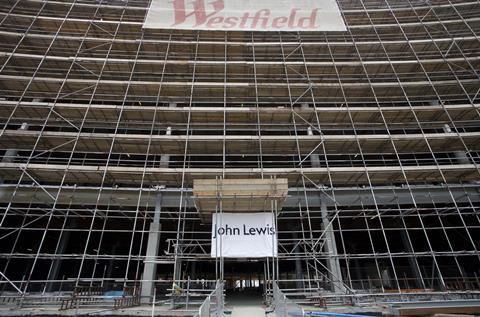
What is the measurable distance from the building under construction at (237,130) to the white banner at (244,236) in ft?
1.96

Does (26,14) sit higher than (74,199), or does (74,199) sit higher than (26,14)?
(26,14)

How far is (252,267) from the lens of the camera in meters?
22.6

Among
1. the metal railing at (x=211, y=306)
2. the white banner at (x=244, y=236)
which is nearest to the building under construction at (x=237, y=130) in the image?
the white banner at (x=244, y=236)

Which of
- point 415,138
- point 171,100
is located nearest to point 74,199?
point 171,100

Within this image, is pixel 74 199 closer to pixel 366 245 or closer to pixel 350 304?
pixel 350 304

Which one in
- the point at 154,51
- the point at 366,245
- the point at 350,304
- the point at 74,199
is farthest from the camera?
the point at 366,245

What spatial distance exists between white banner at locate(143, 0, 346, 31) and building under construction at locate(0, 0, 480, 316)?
3.48 ft

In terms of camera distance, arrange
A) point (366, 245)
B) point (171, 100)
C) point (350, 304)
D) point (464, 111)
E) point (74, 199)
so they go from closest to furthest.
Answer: point (350, 304) → point (74, 199) → point (464, 111) → point (171, 100) → point (366, 245)

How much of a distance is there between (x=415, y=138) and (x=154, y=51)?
602 inches

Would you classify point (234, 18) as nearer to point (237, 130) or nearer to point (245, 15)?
point (245, 15)

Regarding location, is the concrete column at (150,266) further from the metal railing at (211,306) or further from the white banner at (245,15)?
the white banner at (245,15)

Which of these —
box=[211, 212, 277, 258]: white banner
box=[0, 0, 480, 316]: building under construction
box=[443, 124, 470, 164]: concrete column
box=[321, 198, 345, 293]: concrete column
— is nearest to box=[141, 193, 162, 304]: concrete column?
box=[0, 0, 480, 316]: building under construction

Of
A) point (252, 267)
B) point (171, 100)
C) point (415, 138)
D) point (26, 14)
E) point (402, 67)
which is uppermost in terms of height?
point (26, 14)

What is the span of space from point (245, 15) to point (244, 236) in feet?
42.0
